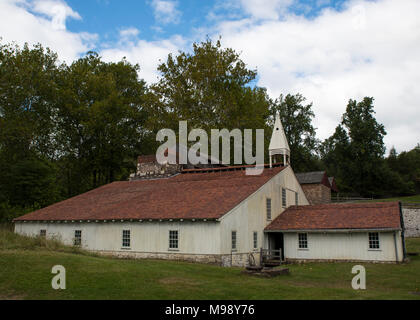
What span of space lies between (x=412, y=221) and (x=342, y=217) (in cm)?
2101

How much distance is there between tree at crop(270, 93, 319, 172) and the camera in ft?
247

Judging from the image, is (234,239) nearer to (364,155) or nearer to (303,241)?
(303,241)

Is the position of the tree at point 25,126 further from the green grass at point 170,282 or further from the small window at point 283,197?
the small window at point 283,197

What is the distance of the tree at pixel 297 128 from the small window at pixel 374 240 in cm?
4667

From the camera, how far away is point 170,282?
1811 centimetres

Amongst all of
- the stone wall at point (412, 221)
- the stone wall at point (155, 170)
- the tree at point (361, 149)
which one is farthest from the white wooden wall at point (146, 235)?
the tree at point (361, 149)

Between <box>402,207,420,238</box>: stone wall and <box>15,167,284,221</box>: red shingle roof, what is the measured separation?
20.4 metres

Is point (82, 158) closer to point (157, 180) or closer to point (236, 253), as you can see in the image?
point (157, 180)

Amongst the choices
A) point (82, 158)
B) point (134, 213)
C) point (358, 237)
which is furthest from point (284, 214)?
point (82, 158)

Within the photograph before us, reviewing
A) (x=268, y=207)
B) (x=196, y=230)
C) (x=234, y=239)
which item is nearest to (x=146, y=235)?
(x=196, y=230)

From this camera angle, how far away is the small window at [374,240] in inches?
1112

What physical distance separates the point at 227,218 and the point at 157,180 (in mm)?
17783

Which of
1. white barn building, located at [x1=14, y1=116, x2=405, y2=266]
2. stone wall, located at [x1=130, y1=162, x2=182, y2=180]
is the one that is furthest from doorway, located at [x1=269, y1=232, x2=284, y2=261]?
stone wall, located at [x1=130, y1=162, x2=182, y2=180]
